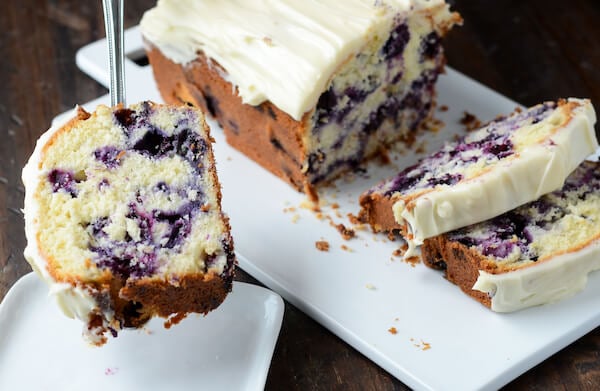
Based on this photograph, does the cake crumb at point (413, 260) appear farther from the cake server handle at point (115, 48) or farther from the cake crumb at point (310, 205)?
the cake server handle at point (115, 48)

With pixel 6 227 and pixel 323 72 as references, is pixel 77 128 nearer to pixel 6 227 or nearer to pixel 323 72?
pixel 6 227

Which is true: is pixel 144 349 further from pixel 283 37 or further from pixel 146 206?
pixel 283 37

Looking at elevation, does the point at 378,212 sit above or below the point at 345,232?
above

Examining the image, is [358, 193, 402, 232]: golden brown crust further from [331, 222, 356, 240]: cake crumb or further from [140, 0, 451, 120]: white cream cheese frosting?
[140, 0, 451, 120]: white cream cheese frosting

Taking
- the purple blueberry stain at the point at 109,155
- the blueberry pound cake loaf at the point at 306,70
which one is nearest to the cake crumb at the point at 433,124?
the blueberry pound cake loaf at the point at 306,70

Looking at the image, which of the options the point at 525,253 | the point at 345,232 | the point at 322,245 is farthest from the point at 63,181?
the point at 525,253

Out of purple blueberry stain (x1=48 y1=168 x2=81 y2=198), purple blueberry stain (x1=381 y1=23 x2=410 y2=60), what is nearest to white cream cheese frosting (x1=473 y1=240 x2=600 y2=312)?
purple blueberry stain (x1=381 y1=23 x2=410 y2=60)
